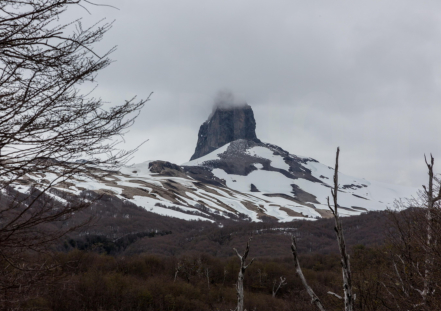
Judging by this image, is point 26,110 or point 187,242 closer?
point 26,110

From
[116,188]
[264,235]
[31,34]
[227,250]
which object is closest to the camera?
[31,34]

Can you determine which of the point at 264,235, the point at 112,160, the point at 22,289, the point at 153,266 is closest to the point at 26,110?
the point at 112,160

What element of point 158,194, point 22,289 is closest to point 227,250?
point 158,194

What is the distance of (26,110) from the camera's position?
4832 mm

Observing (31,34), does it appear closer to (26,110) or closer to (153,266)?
(26,110)

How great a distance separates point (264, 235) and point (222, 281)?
40901mm

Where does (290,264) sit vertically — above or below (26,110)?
below

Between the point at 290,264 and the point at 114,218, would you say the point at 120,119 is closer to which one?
the point at 290,264

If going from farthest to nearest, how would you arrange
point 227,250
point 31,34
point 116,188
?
1. point 116,188
2. point 227,250
3. point 31,34

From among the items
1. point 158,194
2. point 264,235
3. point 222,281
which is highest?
point 158,194

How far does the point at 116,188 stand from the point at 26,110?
419 feet

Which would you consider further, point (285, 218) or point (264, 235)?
point (285, 218)

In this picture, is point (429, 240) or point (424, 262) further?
point (424, 262)

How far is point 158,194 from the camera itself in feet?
450
